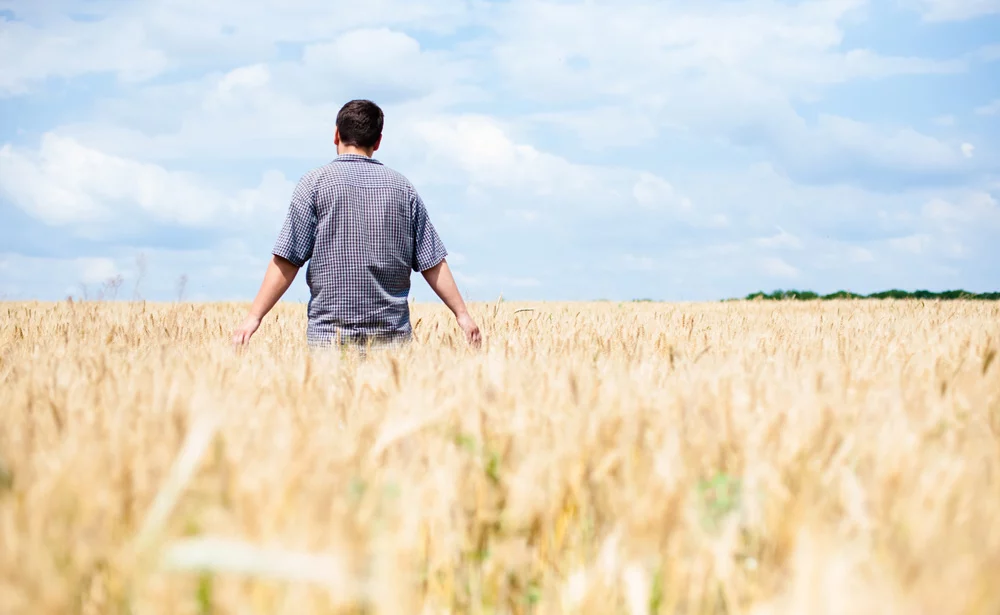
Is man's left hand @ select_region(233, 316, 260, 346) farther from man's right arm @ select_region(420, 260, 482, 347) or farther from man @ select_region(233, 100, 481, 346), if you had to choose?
man's right arm @ select_region(420, 260, 482, 347)

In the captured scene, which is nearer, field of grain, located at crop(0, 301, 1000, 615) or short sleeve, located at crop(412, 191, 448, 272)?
field of grain, located at crop(0, 301, 1000, 615)

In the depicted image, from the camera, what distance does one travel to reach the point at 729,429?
74.5 inches

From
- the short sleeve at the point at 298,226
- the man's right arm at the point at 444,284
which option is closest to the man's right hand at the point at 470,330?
the man's right arm at the point at 444,284

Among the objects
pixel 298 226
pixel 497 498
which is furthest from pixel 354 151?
pixel 497 498

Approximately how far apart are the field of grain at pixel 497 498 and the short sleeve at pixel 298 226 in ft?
7.20

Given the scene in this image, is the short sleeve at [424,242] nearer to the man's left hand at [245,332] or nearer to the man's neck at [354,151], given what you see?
the man's neck at [354,151]

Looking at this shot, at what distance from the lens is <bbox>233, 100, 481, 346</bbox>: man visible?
4570mm

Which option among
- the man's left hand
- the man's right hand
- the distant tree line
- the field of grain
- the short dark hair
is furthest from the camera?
the distant tree line

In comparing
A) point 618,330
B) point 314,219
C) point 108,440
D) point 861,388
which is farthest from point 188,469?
point 618,330

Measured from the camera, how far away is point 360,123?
464 centimetres

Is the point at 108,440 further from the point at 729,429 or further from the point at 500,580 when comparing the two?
the point at 729,429

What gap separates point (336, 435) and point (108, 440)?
46 centimetres

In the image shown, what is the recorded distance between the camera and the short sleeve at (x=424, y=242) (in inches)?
188

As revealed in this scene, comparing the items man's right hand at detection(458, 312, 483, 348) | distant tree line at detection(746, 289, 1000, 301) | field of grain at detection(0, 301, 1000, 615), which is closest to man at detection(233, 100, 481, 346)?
man's right hand at detection(458, 312, 483, 348)
